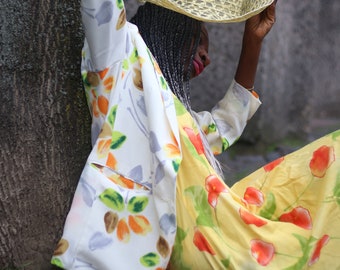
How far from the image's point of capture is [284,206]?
264 centimetres

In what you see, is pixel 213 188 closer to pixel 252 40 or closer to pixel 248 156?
pixel 252 40

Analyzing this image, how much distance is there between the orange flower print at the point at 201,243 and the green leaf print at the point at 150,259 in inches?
5.0

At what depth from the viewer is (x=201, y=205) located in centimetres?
246

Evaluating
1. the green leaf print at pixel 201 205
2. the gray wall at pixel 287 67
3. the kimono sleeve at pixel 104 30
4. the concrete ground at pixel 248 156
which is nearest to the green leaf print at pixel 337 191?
the green leaf print at pixel 201 205

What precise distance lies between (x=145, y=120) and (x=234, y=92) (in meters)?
0.76

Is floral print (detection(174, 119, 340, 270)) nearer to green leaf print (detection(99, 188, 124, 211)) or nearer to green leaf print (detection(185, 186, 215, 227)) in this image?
green leaf print (detection(185, 186, 215, 227))

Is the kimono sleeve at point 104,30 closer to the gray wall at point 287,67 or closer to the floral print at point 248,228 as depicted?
the floral print at point 248,228

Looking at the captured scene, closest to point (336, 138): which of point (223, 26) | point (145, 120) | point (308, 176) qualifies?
point (308, 176)

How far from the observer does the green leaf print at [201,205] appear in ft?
8.00

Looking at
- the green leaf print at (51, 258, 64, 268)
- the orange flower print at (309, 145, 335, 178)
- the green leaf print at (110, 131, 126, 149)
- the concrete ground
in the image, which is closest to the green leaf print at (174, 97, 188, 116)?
the green leaf print at (110, 131, 126, 149)

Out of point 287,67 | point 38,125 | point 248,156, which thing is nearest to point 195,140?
point 38,125

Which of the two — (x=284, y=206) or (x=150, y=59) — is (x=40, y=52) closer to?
(x=150, y=59)

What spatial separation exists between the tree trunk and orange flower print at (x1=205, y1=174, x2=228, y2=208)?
1.59 feet

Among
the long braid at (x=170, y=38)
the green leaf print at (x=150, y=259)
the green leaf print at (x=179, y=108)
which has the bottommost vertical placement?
the green leaf print at (x=150, y=259)
